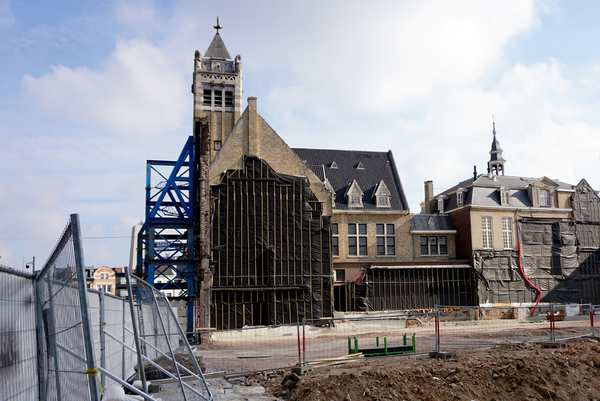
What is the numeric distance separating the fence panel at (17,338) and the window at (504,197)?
46093 mm

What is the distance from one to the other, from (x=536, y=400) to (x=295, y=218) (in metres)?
23.9

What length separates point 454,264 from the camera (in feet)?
147

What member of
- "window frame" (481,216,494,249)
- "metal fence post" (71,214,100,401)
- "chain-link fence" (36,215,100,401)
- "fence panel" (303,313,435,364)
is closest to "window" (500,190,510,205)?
"window frame" (481,216,494,249)

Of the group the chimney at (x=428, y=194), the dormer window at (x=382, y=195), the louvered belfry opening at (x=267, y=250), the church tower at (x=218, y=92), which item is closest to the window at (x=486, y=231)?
the chimney at (x=428, y=194)

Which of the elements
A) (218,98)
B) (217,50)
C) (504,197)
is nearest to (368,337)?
(504,197)

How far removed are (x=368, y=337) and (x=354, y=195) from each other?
18.2m

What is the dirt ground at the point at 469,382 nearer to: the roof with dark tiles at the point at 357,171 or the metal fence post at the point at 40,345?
the metal fence post at the point at 40,345

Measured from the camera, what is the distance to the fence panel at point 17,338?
17.3ft

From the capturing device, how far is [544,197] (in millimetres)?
47969

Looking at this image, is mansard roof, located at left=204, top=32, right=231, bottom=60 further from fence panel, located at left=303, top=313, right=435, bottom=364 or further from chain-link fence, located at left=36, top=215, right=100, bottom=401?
chain-link fence, located at left=36, top=215, right=100, bottom=401

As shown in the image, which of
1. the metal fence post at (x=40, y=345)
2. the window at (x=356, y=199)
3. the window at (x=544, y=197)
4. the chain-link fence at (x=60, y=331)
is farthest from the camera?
the window at (x=544, y=197)

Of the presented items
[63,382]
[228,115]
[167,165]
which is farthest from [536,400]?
[228,115]

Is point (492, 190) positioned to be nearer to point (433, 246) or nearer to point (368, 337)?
point (433, 246)

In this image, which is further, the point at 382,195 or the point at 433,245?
the point at 433,245
